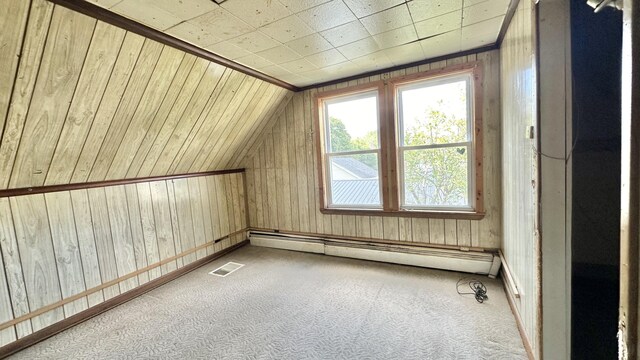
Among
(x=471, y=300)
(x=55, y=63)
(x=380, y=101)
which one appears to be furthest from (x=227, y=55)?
(x=471, y=300)

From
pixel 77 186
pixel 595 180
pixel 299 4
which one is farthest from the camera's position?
pixel 77 186

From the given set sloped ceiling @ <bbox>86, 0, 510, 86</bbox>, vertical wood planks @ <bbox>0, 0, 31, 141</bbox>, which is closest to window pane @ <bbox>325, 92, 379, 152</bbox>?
sloped ceiling @ <bbox>86, 0, 510, 86</bbox>

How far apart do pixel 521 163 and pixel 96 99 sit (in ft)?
9.67

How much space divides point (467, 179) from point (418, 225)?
70 centimetres

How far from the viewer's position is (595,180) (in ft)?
3.77

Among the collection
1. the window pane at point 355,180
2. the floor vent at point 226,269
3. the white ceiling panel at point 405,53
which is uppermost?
the white ceiling panel at point 405,53

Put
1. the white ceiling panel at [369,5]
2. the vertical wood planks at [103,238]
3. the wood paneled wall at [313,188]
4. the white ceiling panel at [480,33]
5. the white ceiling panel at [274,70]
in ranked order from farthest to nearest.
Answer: the white ceiling panel at [274,70], the wood paneled wall at [313,188], the vertical wood planks at [103,238], the white ceiling panel at [480,33], the white ceiling panel at [369,5]

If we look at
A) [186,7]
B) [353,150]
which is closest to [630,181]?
[186,7]

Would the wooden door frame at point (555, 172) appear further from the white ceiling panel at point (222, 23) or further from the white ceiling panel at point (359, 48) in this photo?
the white ceiling panel at point (222, 23)

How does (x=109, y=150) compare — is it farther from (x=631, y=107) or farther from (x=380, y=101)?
(x=631, y=107)

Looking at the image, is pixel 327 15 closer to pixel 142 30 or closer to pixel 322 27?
pixel 322 27

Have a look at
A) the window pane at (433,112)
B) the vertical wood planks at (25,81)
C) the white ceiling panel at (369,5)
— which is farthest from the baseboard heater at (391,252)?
the vertical wood planks at (25,81)

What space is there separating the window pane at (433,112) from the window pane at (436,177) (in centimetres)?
13

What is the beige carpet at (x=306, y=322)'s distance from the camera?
5.68 feet
